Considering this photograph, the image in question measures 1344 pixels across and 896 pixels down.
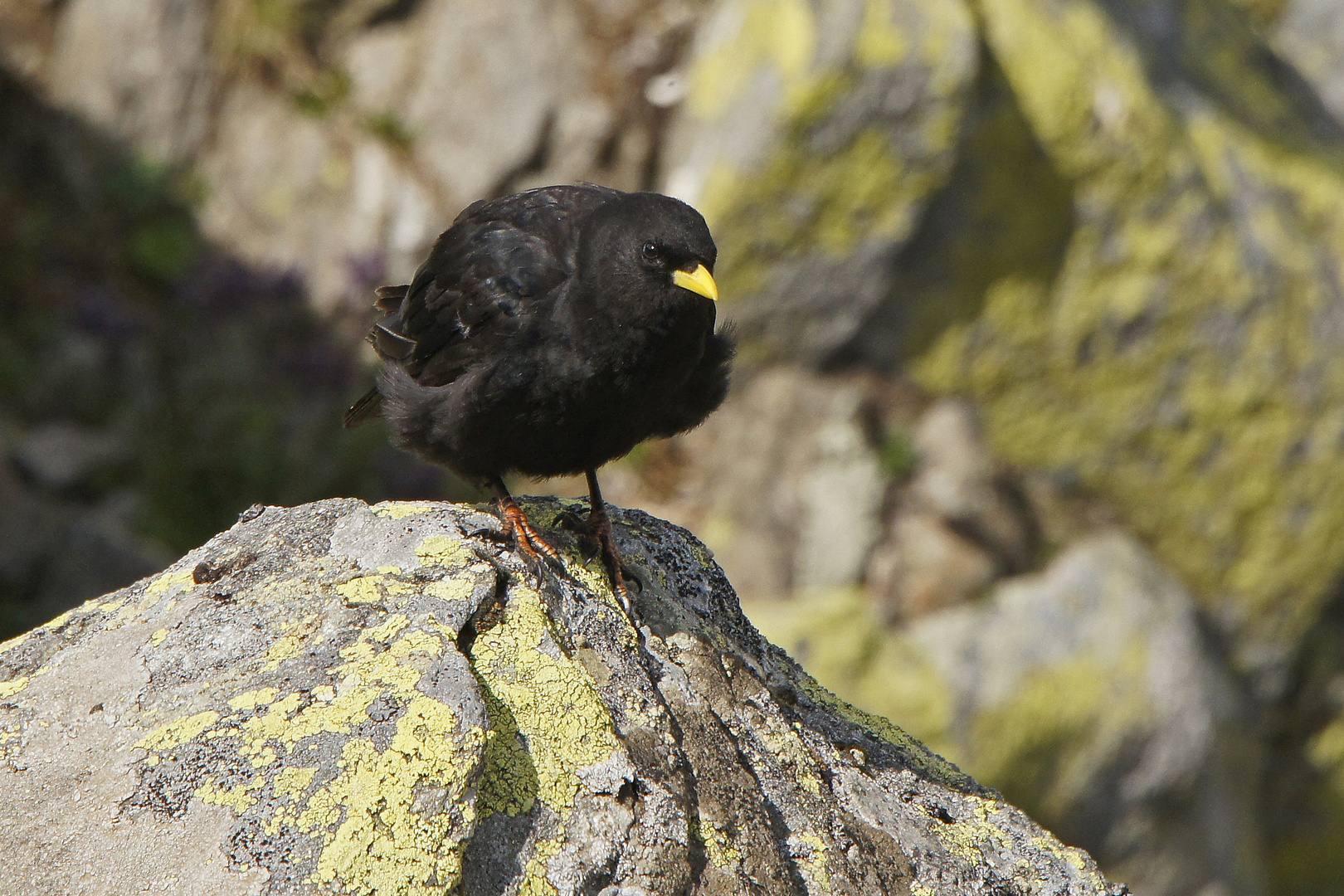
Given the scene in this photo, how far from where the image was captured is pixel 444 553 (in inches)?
131

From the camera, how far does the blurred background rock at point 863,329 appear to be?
8883 mm

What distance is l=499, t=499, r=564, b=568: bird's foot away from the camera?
3.63 meters

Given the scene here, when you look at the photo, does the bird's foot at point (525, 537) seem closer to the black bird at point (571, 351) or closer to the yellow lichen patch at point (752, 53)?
the black bird at point (571, 351)

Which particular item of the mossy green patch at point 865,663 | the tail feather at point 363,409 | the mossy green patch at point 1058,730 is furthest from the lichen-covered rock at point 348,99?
the mossy green patch at point 1058,730

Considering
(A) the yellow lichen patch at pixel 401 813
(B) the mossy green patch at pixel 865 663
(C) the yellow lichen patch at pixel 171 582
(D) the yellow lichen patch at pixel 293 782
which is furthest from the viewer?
(B) the mossy green patch at pixel 865 663

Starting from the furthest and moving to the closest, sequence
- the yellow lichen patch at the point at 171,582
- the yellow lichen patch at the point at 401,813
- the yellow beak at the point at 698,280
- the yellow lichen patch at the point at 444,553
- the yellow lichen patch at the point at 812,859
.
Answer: the yellow beak at the point at 698,280
the yellow lichen patch at the point at 444,553
the yellow lichen patch at the point at 171,582
the yellow lichen patch at the point at 812,859
the yellow lichen patch at the point at 401,813

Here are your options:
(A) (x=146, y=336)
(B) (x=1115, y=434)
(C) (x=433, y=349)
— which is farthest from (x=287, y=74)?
(B) (x=1115, y=434)

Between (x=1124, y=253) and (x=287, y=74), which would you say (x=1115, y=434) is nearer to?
(x=1124, y=253)

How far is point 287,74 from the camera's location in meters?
10.4

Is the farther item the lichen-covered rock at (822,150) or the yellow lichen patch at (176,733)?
the lichen-covered rock at (822,150)

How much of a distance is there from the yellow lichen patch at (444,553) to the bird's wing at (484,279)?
117 cm

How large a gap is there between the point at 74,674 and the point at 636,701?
137 cm

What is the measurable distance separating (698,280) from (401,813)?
2.22m

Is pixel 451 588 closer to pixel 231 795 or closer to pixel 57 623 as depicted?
pixel 231 795
